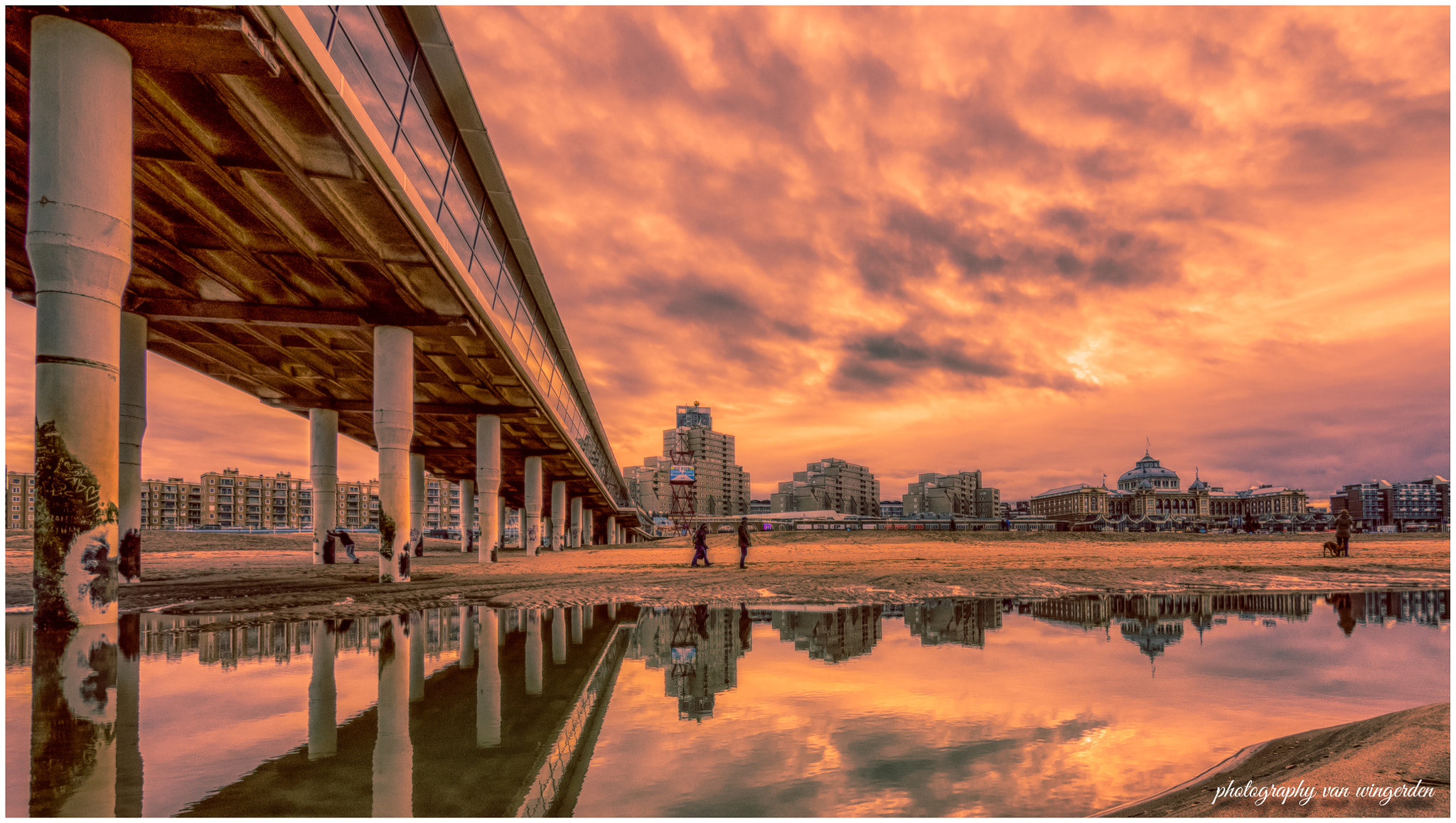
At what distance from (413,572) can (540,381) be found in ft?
37.7

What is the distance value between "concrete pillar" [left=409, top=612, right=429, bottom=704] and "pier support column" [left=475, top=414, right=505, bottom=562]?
22343mm

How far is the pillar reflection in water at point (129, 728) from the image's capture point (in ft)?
12.5

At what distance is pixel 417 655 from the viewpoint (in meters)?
8.49

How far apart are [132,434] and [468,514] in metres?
46.7

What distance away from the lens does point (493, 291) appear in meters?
24.3

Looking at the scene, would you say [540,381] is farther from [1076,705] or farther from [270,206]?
[1076,705]

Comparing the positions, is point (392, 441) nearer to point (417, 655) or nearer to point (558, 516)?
point (417, 655)

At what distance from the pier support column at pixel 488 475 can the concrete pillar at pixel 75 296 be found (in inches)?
976

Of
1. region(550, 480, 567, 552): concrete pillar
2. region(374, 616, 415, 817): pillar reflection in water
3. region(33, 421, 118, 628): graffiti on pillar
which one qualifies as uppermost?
region(33, 421, 118, 628): graffiti on pillar

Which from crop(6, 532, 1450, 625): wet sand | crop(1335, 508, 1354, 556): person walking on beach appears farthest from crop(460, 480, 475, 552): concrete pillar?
crop(1335, 508, 1354, 556): person walking on beach

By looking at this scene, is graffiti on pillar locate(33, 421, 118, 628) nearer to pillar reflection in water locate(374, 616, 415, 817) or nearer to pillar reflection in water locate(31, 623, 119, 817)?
pillar reflection in water locate(31, 623, 119, 817)

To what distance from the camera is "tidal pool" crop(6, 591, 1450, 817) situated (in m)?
3.96

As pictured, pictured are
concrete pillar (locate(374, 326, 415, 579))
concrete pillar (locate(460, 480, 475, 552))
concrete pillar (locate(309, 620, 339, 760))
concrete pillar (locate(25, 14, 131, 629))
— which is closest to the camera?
concrete pillar (locate(309, 620, 339, 760))

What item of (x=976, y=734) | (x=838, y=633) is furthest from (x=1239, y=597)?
(x=976, y=734)
